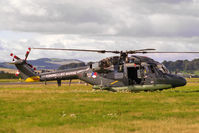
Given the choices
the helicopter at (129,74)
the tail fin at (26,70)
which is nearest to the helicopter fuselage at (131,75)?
the helicopter at (129,74)

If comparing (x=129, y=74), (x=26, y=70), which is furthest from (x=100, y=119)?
(x=26, y=70)

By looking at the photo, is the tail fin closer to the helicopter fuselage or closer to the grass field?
the helicopter fuselage

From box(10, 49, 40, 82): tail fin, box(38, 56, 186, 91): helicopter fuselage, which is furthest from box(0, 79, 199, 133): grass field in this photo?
box(10, 49, 40, 82): tail fin

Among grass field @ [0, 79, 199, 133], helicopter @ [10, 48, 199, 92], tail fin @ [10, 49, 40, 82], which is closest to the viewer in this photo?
grass field @ [0, 79, 199, 133]

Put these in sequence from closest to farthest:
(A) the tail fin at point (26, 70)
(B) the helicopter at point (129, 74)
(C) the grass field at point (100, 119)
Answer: (C) the grass field at point (100, 119), (B) the helicopter at point (129, 74), (A) the tail fin at point (26, 70)

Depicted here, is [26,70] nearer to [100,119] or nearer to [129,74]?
[129,74]

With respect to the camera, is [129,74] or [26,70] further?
[26,70]

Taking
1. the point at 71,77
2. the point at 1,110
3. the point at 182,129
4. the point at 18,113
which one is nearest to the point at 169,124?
the point at 182,129

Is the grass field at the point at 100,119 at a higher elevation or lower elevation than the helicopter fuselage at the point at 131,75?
lower

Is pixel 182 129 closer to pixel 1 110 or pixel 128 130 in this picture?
pixel 128 130

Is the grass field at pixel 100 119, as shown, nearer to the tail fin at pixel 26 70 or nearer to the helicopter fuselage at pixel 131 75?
the helicopter fuselage at pixel 131 75

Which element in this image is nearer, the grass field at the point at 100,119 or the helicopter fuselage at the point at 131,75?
the grass field at the point at 100,119

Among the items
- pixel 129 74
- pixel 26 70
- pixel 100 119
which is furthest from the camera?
pixel 26 70

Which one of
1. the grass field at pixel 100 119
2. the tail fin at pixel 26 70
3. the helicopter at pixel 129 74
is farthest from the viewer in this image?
the tail fin at pixel 26 70
